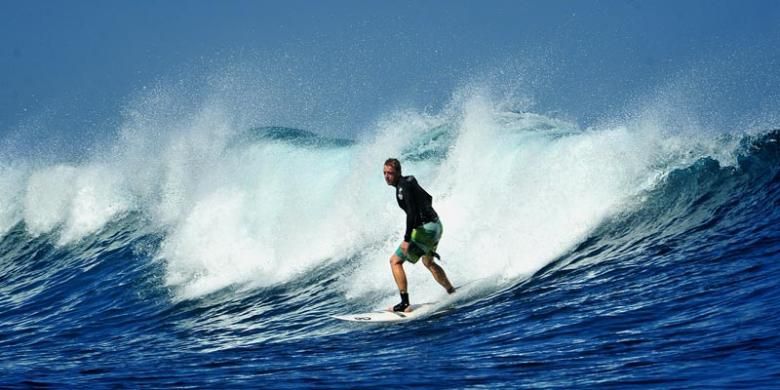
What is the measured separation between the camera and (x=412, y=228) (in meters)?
10.2

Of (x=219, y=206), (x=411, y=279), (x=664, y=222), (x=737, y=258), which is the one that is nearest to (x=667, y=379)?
(x=737, y=258)

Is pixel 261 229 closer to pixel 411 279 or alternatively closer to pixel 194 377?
pixel 411 279

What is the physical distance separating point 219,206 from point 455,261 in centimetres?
577

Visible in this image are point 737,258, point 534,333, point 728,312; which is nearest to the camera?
point 728,312

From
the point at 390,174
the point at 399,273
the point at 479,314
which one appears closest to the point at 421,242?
the point at 399,273

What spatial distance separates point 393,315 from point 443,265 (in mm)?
2022

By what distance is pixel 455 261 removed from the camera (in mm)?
11922

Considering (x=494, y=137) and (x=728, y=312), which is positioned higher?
(x=494, y=137)

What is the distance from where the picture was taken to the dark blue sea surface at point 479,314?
7.31 metres

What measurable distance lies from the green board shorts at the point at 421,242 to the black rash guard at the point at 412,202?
0.05 meters

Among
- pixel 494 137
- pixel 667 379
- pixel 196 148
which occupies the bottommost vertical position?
pixel 667 379

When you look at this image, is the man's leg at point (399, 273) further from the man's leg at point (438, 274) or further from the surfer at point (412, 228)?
the man's leg at point (438, 274)

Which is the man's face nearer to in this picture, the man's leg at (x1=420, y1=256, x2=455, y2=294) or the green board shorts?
the green board shorts

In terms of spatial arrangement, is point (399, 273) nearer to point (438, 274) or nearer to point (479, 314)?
point (438, 274)
